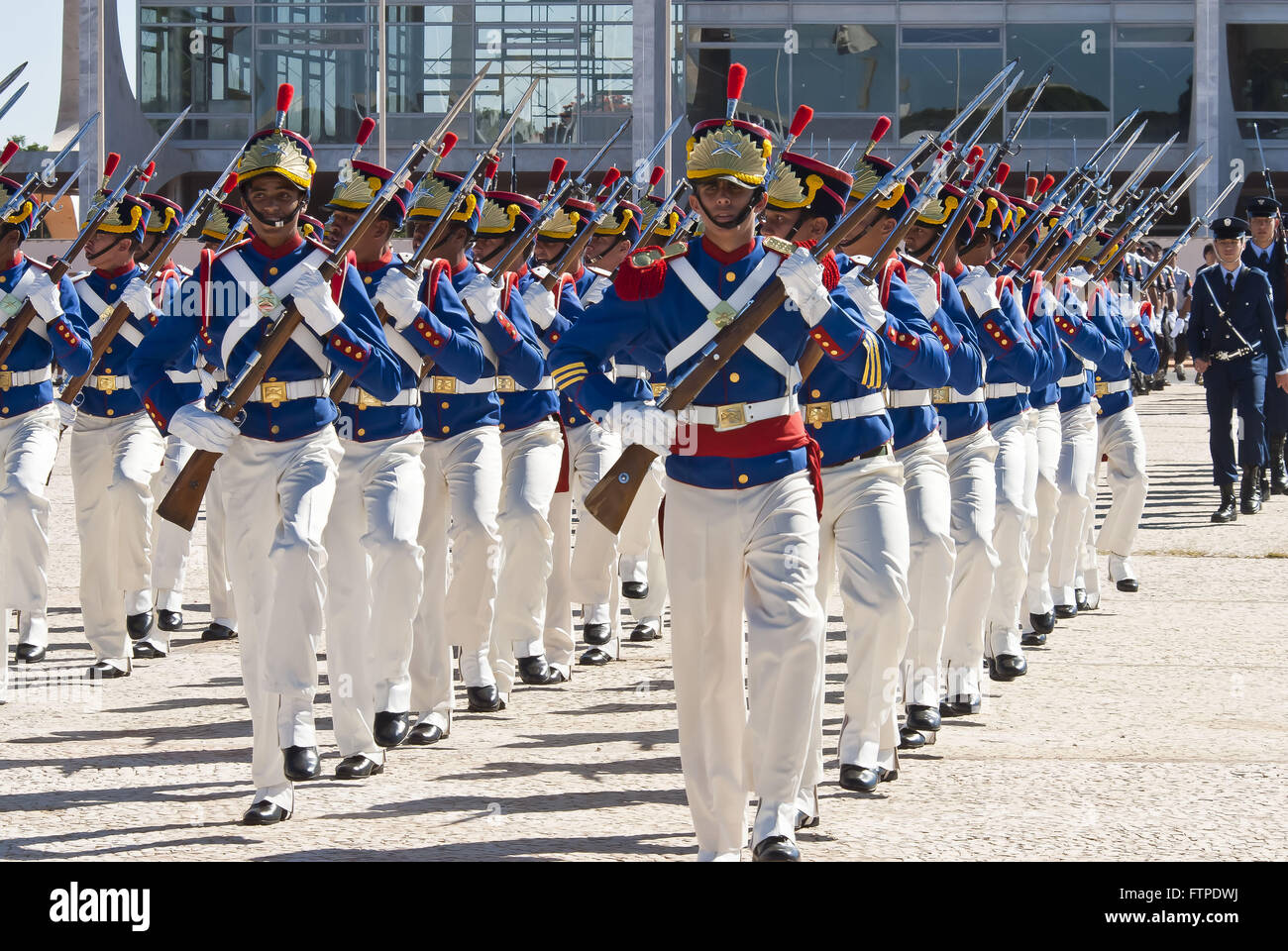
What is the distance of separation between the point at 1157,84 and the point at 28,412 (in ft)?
109

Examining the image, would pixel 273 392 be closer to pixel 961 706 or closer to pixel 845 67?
pixel 961 706

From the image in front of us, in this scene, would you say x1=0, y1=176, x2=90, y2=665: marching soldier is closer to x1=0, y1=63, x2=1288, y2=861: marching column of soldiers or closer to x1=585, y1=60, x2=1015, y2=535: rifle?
x1=0, y1=63, x2=1288, y2=861: marching column of soldiers

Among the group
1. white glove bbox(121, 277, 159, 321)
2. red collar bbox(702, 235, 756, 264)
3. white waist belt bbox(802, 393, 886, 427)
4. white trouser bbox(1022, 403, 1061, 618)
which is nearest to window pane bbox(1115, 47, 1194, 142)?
white trouser bbox(1022, 403, 1061, 618)

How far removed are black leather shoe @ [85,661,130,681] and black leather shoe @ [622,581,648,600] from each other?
2.78 metres

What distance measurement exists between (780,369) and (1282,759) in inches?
110

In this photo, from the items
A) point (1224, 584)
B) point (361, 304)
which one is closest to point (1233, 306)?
point (1224, 584)

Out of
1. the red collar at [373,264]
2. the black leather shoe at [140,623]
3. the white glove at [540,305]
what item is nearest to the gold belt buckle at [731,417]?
the red collar at [373,264]

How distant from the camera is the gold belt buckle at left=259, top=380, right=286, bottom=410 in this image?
7027 millimetres

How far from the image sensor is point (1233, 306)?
16.3m

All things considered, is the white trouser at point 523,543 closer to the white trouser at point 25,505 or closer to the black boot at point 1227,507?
the white trouser at point 25,505

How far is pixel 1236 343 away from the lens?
16344 mm

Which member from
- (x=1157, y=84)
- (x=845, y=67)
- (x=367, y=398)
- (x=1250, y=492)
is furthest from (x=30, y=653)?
(x=1157, y=84)

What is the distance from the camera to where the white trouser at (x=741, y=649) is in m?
5.94
